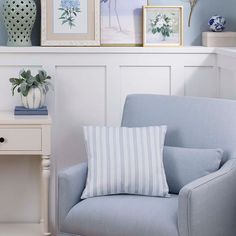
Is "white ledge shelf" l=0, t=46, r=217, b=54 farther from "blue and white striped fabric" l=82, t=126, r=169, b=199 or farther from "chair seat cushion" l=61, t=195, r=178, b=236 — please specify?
"chair seat cushion" l=61, t=195, r=178, b=236

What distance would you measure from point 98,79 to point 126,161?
0.80 meters

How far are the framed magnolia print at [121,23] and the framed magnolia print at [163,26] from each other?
0.16 feet

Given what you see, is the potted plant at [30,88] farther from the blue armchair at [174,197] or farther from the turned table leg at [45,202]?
the blue armchair at [174,197]

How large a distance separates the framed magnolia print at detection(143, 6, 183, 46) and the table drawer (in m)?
0.79

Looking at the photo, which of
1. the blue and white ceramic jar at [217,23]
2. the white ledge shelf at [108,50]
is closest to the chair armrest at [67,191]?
the white ledge shelf at [108,50]

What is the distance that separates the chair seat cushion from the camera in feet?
9.02

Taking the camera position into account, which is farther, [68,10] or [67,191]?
[68,10]

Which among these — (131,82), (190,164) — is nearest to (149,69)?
(131,82)

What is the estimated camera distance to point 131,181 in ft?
10.0

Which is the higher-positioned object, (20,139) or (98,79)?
(98,79)

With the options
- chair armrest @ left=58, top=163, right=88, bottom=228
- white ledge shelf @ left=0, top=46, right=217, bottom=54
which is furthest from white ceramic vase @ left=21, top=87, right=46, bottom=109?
chair armrest @ left=58, top=163, right=88, bottom=228

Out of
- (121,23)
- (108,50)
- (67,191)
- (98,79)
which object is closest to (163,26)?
(121,23)

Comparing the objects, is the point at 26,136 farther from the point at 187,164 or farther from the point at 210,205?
the point at 210,205

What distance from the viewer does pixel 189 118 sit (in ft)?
10.7
